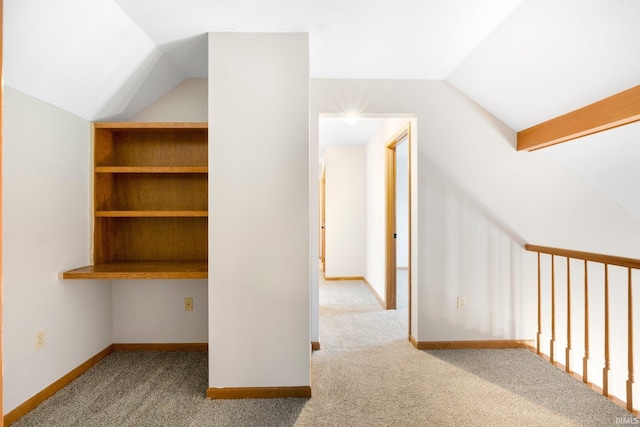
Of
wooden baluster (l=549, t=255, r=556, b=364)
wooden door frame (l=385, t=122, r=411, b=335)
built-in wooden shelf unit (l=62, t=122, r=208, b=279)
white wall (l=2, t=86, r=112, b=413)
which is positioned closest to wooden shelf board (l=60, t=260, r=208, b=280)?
white wall (l=2, t=86, r=112, b=413)

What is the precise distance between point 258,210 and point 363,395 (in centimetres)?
133

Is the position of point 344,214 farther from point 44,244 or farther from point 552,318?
point 44,244

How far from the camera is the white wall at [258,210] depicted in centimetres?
224

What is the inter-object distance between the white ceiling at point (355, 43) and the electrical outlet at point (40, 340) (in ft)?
4.70

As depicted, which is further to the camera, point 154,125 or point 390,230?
point 390,230

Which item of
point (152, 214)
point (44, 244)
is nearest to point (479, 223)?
point (152, 214)

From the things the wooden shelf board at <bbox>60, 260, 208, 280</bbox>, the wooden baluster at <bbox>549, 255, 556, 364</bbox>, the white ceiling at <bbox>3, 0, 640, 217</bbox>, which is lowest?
the wooden baluster at <bbox>549, 255, 556, 364</bbox>

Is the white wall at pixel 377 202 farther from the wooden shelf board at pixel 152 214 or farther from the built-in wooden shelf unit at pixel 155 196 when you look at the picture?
the wooden shelf board at pixel 152 214

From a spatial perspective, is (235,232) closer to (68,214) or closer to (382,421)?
(68,214)

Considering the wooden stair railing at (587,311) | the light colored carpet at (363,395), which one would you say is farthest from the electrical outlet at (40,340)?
the wooden stair railing at (587,311)

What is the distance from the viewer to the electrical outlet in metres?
2.13

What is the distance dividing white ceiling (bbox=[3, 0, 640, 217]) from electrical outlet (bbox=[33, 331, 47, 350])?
56.4 inches

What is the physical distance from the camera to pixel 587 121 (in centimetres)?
231

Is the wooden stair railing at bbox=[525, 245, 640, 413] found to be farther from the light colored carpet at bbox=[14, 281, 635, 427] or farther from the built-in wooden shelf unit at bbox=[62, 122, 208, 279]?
the built-in wooden shelf unit at bbox=[62, 122, 208, 279]
